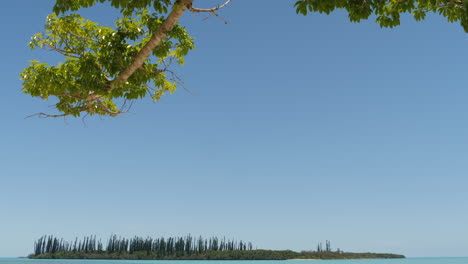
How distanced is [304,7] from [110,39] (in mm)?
3770

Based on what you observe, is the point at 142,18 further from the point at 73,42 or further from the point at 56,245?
the point at 56,245

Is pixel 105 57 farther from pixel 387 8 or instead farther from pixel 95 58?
pixel 387 8

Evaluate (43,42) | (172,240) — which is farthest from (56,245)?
(43,42)

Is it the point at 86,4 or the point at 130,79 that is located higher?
the point at 86,4

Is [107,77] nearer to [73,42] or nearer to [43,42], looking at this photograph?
[73,42]

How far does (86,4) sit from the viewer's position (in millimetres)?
6234

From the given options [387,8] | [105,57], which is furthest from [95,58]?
[387,8]

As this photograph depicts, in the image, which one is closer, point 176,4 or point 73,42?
point 176,4

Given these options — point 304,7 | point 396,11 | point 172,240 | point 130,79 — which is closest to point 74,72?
point 130,79

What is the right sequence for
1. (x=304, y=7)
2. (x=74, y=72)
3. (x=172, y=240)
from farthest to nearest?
(x=172, y=240)
(x=74, y=72)
(x=304, y=7)

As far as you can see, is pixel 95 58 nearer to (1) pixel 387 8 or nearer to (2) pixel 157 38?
(2) pixel 157 38

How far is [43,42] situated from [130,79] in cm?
195

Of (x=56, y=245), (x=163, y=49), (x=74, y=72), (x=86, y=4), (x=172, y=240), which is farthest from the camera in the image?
(x=56, y=245)

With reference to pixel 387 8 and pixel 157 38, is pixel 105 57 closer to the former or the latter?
pixel 157 38
